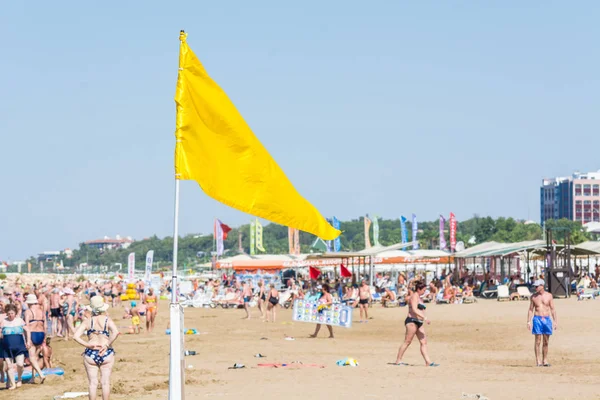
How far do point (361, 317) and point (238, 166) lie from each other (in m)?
21.7

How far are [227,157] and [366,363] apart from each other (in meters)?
8.78

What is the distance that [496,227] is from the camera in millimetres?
122562

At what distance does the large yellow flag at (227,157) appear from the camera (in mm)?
7406

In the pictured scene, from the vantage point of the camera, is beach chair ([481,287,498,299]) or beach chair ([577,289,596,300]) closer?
beach chair ([577,289,596,300])

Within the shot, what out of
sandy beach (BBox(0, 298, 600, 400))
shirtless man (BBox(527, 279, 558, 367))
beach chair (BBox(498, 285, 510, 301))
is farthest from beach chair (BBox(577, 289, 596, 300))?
Answer: shirtless man (BBox(527, 279, 558, 367))

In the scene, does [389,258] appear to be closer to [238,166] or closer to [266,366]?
[266,366]

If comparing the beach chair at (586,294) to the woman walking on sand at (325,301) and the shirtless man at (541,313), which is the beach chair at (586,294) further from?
the shirtless man at (541,313)

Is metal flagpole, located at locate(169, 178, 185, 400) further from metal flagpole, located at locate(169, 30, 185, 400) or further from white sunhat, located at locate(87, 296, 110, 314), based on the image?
white sunhat, located at locate(87, 296, 110, 314)

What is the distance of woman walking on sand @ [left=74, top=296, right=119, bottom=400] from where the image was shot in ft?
31.2

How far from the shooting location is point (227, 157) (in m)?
7.53

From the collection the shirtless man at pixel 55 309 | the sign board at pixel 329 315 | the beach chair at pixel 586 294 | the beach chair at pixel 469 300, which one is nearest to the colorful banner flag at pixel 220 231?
the beach chair at pixel 469 300

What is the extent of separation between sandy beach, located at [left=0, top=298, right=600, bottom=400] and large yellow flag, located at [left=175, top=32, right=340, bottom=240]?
14.1ft

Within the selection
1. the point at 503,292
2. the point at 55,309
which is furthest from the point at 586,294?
the point at 55,309

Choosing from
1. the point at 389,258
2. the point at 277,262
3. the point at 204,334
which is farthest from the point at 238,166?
the point at 277,262
